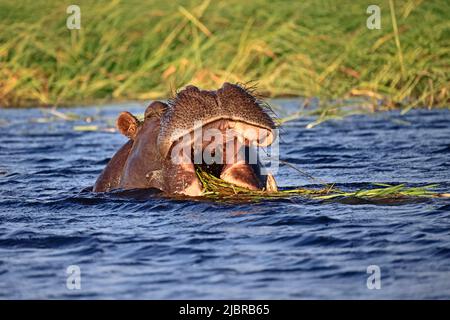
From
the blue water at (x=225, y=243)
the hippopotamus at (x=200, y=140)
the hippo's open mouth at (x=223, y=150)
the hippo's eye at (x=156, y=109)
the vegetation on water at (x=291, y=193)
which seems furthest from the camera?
the hippo's eye at (x=156, y=109)

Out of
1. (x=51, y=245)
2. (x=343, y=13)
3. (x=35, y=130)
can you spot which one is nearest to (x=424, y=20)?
(x=343, y=13)

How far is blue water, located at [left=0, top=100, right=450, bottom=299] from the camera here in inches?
178

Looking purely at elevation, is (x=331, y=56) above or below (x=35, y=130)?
above

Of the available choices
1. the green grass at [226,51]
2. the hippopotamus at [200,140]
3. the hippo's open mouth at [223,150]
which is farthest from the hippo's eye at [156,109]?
the green grass at [226,51]

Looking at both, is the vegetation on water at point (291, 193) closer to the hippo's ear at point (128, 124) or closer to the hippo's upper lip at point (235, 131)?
the hippo's upper lip at point (235, 131)

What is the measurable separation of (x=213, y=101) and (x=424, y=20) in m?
6.79

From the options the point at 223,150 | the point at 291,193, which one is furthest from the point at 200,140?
the point at 291,193

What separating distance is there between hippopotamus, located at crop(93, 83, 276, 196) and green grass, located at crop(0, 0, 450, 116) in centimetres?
500

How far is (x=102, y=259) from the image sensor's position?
5.04m

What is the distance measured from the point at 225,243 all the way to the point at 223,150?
2.28ft

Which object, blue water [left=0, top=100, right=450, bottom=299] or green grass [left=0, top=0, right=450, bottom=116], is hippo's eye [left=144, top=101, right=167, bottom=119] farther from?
green grass [left=0, top=0, right=450, bottom=116]

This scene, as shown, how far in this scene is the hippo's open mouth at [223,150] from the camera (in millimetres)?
5621

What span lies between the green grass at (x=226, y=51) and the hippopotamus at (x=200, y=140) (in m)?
5.00

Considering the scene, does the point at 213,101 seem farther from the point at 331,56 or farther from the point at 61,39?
the point at 61,39
